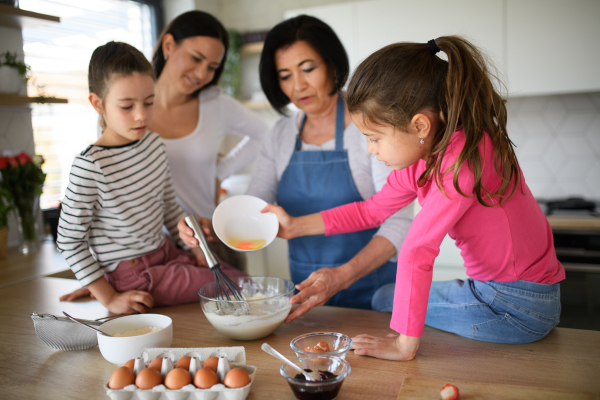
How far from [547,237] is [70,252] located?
3.88ft

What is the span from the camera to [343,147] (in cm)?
160

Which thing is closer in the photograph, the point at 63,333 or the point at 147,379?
the point at 147,379

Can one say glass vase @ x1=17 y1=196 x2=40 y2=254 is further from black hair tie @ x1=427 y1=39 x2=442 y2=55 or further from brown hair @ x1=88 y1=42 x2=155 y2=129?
black hair tie @ x1=427 y1=39 x2=442 y2=55

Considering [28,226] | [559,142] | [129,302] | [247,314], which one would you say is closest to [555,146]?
[559,142]

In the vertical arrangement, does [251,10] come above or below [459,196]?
above

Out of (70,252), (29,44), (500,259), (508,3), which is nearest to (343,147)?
(500,259)

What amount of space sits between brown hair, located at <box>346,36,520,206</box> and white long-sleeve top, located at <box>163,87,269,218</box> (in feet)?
3.26

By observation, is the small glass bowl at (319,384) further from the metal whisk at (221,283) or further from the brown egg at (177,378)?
the metal whisk at (221,283)

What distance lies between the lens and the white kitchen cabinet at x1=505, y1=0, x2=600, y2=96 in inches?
98.1

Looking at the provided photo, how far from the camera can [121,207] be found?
4.33ft

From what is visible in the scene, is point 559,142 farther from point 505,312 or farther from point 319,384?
point 319,384

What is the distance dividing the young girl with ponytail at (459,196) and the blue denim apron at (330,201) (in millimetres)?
506

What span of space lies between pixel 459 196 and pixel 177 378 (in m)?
0.63

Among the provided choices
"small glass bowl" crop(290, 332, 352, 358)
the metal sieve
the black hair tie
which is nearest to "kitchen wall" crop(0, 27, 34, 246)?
the metal sieve
